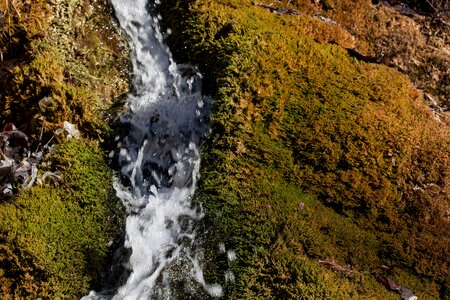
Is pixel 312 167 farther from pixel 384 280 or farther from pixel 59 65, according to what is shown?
pixel 59 65

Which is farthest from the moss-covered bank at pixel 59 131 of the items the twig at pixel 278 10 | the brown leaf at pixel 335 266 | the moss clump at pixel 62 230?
the brown leaf at pixel 335 266

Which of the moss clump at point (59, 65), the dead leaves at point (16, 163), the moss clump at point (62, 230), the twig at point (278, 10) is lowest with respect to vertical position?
the moss clump at point (62, 230)

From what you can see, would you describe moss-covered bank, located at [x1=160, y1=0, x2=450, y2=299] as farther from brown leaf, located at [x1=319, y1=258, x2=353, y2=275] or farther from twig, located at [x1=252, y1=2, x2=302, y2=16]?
twig, located at [x1=252, y1=2, x2=302, y2=16]

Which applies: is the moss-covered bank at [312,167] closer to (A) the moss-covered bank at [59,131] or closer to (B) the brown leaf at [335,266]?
(B) the brown leaf at [335,266]

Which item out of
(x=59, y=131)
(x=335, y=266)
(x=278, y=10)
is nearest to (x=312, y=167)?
(x=335, y=266)

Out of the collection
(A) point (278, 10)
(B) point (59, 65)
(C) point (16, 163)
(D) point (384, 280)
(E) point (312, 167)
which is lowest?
(D) point (384, 280)

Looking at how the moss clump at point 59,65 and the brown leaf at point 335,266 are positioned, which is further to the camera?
the moss clump at point 59,65
